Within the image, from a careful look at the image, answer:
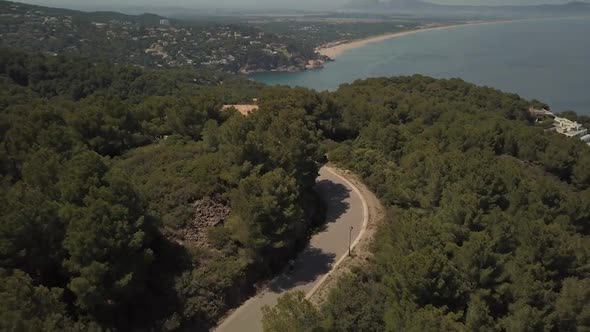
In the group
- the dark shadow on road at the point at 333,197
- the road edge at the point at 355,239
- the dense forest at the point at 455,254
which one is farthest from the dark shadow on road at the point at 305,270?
the dark shadow on road at the point at 333,197

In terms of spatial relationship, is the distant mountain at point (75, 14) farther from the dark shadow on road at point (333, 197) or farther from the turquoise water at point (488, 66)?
the dark shadow on road at point (333, 197)

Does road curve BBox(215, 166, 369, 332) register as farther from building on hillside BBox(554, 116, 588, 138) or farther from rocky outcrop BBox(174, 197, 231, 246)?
building on hillside BBox(554, 116, 588, 138)

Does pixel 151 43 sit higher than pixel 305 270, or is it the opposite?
pixel 305 270

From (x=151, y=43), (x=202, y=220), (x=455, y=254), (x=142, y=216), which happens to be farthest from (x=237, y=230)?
(x=151, y=43)

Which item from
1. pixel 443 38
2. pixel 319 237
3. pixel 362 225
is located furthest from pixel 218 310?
pixel 443 38

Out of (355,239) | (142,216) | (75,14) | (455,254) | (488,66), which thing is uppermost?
(142,216)

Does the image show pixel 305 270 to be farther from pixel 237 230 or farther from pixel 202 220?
pixel 202 220

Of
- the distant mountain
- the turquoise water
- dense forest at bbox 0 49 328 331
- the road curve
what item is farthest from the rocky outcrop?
the distant mountain
